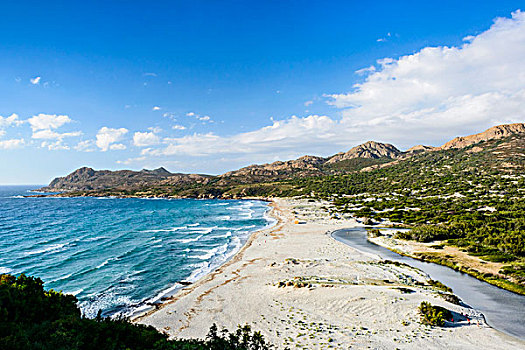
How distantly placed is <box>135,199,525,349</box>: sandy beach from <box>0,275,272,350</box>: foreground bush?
7639 millimetres

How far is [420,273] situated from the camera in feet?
94.2

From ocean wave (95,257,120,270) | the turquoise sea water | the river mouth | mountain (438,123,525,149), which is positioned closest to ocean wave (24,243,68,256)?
the turquoise sea water

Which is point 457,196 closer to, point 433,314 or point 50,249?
point 433,314

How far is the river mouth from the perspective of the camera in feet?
60.3

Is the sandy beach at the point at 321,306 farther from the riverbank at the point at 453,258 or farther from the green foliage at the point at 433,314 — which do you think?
the riverbank at the point at 453,258

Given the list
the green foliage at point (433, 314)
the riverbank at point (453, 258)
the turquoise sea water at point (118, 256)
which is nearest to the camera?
the green foliage at point (433, 314)

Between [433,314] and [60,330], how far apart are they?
71.4 ft

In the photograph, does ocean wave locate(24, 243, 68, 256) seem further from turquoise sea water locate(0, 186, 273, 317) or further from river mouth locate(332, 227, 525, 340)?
river mouth locate(332, 227, 525, 340)

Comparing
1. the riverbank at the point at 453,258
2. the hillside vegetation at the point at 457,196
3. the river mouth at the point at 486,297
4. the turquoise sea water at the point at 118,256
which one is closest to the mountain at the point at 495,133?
the hillside vegetation at the point at 457,196

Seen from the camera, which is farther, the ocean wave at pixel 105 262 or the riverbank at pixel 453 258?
the ocean wave at pixel 105 262

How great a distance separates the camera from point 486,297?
74.1 feet

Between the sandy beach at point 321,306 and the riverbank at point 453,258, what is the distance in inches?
222

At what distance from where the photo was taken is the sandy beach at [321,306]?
1647cm

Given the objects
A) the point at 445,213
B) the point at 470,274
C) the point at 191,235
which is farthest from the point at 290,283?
the point at 445,213
